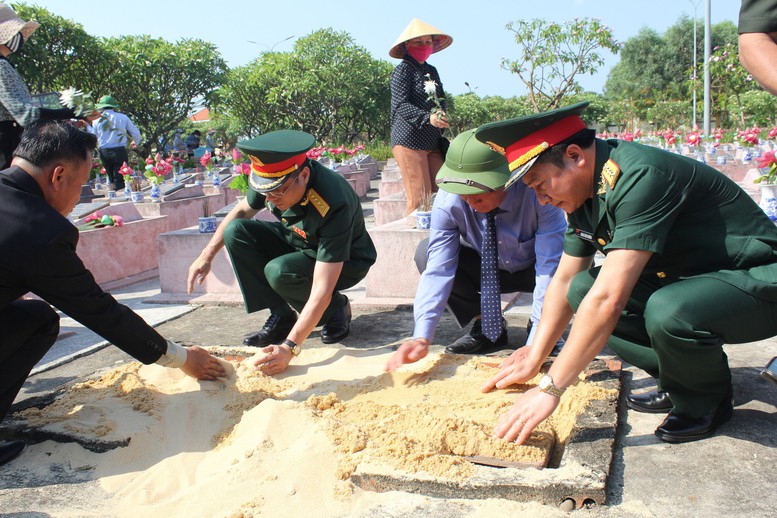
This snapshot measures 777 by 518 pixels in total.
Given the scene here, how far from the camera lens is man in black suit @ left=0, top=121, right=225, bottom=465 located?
2137 millimetres

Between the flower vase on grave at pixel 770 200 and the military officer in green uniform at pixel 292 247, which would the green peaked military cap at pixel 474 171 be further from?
the flower vase on grave at pixel 770 200

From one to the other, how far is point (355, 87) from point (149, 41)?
785 cm

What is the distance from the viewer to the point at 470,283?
3434 millimetres

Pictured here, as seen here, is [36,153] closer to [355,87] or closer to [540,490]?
[540,490]

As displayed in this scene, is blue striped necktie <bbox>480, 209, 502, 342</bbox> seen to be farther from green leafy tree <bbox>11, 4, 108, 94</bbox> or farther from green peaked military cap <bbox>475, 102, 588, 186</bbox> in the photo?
green leafy tree <bbox>11, 4, 108, 94</bbox>

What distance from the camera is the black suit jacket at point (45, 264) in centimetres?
212

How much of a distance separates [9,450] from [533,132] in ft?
6.77

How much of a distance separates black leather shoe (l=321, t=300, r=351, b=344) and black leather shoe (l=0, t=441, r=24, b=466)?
1.59 meters

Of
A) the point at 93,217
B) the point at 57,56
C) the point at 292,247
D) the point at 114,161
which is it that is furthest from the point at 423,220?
the point at 57,56

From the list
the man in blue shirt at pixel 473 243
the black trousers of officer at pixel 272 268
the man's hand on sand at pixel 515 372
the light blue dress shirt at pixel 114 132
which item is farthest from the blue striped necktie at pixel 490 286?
the light blue dress shirt at pixel 114 132

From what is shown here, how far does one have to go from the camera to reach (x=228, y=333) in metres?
3.92

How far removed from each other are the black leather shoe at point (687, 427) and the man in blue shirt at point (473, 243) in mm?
774

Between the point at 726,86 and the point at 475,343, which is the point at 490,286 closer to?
the point at 475,343

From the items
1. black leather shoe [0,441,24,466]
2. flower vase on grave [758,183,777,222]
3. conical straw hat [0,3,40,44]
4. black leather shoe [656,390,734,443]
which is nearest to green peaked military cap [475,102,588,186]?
black leather shoe [656,390,734,443]
